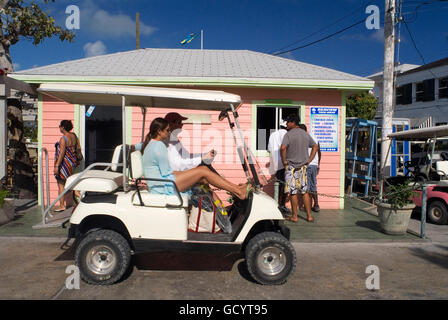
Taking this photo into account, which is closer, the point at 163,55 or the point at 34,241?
the point at 34,241

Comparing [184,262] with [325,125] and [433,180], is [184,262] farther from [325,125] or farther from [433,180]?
[433,180]

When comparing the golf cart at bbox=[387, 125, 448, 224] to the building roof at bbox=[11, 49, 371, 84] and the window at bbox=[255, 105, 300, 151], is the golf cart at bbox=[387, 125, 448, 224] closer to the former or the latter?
the building roof at bbox=[11, 49, 371, 84]

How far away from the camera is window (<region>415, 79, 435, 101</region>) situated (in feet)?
87.4

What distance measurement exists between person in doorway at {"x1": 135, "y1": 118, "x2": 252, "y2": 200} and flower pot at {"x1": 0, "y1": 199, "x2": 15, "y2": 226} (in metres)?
3.78

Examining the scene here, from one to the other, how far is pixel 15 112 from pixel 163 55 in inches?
162

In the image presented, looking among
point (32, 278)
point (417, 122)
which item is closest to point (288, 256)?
point (32, 278)

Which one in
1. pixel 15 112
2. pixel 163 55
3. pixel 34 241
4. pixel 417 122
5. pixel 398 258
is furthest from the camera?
pixel 417 122

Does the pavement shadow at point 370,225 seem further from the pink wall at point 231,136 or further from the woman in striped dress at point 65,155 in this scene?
the woman in striped dress at point 65,155

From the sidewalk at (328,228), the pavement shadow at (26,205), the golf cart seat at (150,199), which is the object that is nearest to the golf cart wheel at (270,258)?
the golf cart seat at (150,199)

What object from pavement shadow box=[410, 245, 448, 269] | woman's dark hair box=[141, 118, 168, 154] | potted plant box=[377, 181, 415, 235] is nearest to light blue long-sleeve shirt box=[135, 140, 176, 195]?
woman's dark hair box=[141, 118, 168, 154]

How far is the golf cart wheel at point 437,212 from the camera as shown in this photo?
23.5ft

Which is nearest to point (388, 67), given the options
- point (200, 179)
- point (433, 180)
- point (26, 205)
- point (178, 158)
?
point (433, 180)
